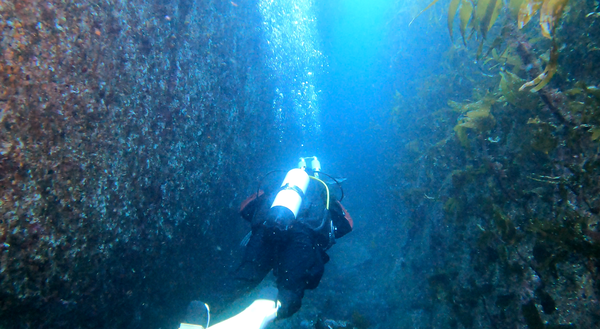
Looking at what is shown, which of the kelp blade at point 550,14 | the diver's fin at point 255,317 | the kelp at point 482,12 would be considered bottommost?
the diver's fin at point 255,317

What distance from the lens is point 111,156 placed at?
250 cm

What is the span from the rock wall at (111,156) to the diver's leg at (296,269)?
149 cm

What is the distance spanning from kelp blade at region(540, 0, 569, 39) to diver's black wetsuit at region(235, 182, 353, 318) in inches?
113

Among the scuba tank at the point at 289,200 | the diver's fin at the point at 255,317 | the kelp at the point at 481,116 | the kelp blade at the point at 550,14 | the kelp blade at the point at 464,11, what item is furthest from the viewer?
the kelp at the point at 481,116

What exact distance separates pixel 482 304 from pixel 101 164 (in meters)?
4.94

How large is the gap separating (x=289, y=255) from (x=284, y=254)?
9 cm

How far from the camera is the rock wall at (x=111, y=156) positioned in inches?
71.5

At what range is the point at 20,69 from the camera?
5.75ft

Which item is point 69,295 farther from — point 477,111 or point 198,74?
point 477,111

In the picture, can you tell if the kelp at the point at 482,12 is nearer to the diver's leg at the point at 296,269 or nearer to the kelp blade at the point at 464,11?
the kelp blade at the point at 464,11

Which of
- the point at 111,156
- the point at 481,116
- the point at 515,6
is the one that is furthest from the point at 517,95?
the point at 111,156

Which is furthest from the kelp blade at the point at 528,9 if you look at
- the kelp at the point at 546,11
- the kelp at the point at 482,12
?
the kelp at the point at 482,12

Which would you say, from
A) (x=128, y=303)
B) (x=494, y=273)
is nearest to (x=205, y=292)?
(x=128, y=303)

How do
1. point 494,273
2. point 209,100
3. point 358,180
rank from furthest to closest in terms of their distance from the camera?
point 358,180
point 209,100
point 494,273
